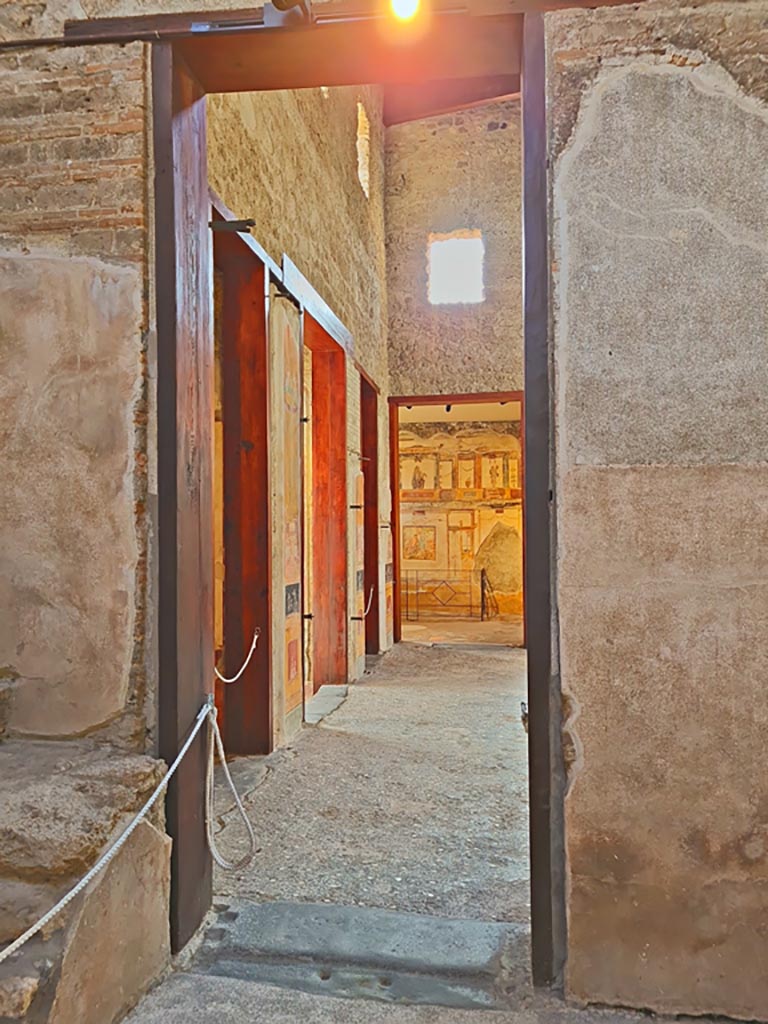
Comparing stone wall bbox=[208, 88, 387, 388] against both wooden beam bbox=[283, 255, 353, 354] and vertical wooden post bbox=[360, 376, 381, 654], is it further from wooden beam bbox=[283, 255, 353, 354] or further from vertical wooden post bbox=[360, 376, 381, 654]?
vertical wooden post bbox=[360, 376, 381, 654]

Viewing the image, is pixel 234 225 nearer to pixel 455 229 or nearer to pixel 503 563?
pixel 455 229

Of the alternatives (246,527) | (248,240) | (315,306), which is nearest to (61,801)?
(246,527)

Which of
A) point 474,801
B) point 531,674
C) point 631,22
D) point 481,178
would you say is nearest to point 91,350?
point 531,674

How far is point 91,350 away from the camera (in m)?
2.34

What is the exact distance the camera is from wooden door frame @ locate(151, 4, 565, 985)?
2.14 metres

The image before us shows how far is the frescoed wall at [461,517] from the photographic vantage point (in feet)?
49.1

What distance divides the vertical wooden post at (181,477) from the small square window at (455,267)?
7338mm

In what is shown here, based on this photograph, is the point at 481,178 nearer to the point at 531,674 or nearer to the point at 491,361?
the point at 491,361

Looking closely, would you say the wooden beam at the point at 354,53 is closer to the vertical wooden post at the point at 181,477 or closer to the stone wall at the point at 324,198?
the vertical wooden post at the point at 181,477

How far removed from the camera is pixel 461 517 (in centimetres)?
1527

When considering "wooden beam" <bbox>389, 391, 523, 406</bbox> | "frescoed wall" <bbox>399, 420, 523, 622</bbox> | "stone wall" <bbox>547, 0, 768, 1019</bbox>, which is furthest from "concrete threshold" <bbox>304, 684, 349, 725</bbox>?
"frescoed wall" <bbox>399, 420, 523, 622</bbox>

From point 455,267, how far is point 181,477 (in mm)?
8071

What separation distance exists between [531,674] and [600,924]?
681 millimetres

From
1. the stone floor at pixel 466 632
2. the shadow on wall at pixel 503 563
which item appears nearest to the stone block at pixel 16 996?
the stone floor at pixel 466 632
